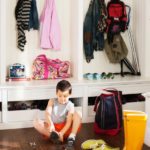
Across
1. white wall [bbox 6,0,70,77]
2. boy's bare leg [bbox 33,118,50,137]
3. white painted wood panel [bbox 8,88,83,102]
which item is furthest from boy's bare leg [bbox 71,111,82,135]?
white wall [bbox 6,0,70,77]

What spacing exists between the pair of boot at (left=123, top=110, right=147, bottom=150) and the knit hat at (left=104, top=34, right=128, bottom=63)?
5.44ft

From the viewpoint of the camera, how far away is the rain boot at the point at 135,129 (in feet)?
6.63

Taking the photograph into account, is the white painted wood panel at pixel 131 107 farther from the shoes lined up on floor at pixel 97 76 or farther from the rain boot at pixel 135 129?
the rain boot at pixel 135 129

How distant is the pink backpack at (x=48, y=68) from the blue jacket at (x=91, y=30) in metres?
0.39

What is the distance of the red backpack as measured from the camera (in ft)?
11.4

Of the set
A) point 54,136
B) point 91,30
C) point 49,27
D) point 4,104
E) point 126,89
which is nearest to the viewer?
point 54,136

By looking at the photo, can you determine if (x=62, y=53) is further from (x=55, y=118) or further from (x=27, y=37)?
(x=55, y=118)

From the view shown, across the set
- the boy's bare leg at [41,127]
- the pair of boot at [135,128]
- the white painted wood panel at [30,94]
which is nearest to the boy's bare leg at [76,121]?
the boy's bare leg at [41,127]

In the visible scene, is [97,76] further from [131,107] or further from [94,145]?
[94,145]

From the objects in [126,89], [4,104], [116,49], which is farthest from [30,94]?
[116,49]

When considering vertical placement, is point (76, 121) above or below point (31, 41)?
below

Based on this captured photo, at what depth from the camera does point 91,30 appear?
3484mm

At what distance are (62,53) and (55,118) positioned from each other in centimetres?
136

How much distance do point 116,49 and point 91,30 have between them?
0.46m
